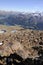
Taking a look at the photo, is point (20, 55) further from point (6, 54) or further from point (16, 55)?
point (6, 54)

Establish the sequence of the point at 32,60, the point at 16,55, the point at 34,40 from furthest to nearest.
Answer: the point at 34,40 < the point at 16,55 < the point at 32,60

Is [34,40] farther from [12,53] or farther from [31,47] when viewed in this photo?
[12,53]

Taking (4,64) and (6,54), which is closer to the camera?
(4,64)

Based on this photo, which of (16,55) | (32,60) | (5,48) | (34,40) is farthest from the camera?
(34,40)

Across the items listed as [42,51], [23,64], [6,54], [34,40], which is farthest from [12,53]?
[34,40]

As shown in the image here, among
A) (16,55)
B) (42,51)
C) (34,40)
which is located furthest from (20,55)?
(34,40)

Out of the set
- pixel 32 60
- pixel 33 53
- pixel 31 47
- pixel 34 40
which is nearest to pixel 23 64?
pixel 32 60

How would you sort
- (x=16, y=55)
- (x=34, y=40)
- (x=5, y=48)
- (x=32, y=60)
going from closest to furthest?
(x=32, y=60), (x=16, y=55), (x=5, y=48), (x=34, y=40)

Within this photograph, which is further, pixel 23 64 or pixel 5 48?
pixel 5 48
